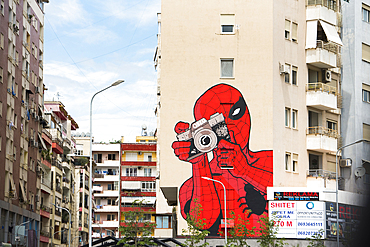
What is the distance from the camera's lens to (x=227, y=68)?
4625 cm

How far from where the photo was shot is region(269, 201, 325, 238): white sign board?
4200 centimetres

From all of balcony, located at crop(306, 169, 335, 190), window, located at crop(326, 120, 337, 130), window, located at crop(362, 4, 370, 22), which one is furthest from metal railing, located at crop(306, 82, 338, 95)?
window, located at crop(362, 4, 370, 22)

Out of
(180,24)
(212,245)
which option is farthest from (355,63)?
(212,245)

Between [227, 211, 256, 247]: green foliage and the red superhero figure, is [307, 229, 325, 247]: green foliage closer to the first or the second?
[227, 211, 256, 247]: green foliage

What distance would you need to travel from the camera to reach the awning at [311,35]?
157 ft

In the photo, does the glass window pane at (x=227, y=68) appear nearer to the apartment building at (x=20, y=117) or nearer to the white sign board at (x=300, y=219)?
the white sign board at (x=300, y=219)

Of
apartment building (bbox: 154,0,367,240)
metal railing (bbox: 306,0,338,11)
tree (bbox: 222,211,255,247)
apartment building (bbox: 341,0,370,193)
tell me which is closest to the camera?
tree (bbox: 222,211,255,247)

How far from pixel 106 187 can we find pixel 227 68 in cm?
7574

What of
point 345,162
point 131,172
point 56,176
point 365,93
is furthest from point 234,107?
point 131,172

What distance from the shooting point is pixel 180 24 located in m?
46.6

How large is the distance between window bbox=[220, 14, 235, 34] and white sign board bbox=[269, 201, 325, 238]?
14.3 meters

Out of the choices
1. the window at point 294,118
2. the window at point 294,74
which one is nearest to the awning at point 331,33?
the window at point 294,74

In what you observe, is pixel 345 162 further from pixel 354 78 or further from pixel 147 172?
pixel 147 172

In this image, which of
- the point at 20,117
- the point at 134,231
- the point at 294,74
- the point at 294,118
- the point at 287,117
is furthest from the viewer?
the point at 20,117
